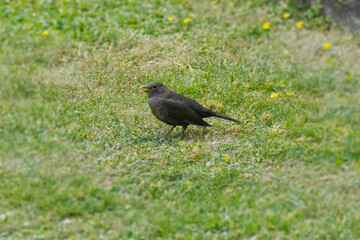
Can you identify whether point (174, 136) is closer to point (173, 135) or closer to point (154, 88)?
point (173, 135)

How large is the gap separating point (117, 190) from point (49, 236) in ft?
3.01

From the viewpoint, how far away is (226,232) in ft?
14.5

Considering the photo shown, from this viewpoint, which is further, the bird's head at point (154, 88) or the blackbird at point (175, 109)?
the bird's head at point (154, 88)

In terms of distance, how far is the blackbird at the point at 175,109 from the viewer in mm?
6598

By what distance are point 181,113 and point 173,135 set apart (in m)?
0.44

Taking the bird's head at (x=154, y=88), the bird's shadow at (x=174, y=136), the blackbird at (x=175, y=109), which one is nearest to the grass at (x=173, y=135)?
the bird's shadow at (x=174, y=136)

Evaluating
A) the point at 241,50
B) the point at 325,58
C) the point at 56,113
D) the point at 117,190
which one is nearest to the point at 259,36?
the point at 241,50

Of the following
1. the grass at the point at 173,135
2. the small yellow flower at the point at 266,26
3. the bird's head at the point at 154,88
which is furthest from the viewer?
the small yellow flower at the point at 266,26

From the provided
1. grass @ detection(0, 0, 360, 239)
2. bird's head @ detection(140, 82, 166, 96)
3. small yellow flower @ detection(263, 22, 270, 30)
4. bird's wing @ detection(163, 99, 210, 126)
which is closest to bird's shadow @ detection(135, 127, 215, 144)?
grass @ detection(0, 0, 360, 239)

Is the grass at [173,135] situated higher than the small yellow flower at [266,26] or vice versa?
the small yellow flower at [266,26]

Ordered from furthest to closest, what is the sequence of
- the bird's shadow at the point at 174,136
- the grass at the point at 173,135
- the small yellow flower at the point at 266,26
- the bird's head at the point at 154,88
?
the small yellow flower at the point at 266,26
the bird's head at the point at 154,88
the bird's shadow at the point at 174,136
the grass at the point at 173,135

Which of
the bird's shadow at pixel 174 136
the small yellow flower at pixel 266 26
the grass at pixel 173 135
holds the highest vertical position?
the small yellow flower at pixel 266 26

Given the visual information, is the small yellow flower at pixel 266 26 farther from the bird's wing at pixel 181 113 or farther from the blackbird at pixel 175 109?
the bird's wing at pixel 181 113

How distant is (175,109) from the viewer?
259 inches
